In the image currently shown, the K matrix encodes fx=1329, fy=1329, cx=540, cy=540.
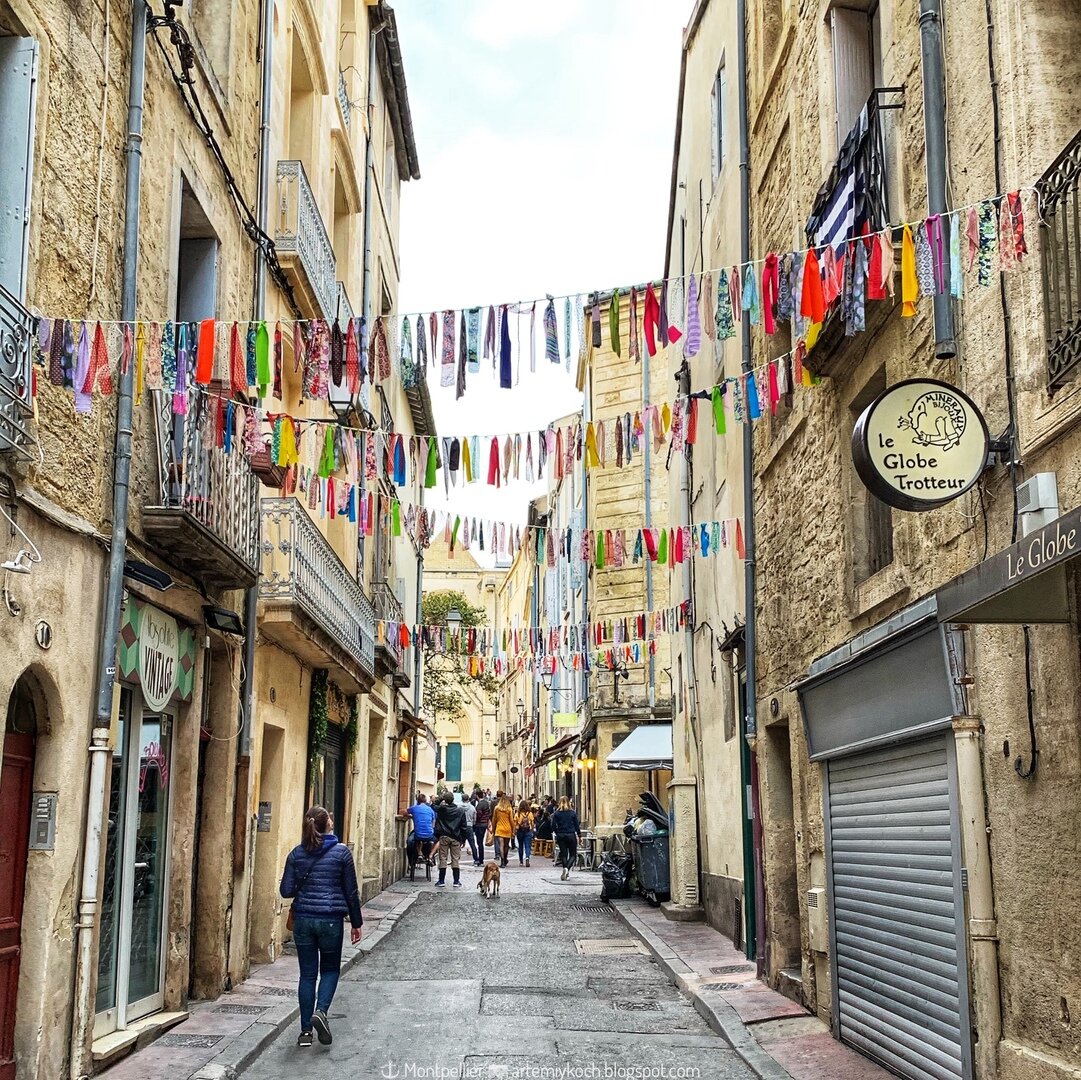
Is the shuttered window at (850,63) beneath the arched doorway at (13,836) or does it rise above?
above

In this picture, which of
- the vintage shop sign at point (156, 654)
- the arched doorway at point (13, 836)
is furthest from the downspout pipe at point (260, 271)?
the arched doorway at point (13, 836)

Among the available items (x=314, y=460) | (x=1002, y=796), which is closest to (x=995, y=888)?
(x=1002, y=796)

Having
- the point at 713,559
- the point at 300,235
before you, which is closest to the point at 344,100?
the point at 300,235

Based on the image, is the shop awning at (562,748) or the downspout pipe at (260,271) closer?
the downspout pipe at (260,271)

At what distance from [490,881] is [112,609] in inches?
603

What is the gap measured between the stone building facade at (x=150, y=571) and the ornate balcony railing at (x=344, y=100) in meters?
1.82

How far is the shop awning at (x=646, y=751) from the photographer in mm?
24234

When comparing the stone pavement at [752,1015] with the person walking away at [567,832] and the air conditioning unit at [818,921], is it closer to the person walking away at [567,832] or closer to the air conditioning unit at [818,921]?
the air conditioning unit at [818,921]

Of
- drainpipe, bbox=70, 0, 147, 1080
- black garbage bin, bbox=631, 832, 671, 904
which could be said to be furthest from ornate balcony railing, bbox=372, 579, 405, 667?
drainpipe, bbox=70, 0, 147, 1080

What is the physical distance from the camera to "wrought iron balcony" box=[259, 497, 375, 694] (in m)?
13.3

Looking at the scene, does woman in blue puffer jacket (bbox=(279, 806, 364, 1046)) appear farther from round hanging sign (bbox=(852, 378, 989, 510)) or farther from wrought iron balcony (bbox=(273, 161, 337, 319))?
wrought iron balcony (bbox=(273, 161, 337, 319))

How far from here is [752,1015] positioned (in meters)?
10.4

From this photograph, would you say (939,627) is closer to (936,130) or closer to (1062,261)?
(1062,261)

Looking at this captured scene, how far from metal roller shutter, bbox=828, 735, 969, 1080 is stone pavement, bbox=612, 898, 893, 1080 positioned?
0.94ft
